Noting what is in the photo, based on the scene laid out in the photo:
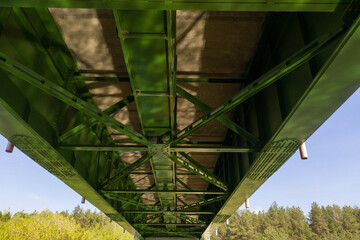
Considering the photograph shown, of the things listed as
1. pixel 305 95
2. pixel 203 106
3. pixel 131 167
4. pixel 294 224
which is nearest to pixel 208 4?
pixel 305 95

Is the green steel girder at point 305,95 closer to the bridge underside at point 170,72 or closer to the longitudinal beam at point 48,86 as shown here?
the bridge underside at point 170,72

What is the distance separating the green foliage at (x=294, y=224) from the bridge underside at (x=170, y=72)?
289 feet

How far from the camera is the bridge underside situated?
12.7ft

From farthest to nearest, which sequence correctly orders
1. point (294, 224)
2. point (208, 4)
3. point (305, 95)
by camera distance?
1. point (294, 224)
2. point (305, 95)
3. point (208, 4)

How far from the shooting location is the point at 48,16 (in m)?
5.71

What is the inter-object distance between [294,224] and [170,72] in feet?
328

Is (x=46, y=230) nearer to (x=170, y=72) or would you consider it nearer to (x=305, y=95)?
(x=170, y=72)

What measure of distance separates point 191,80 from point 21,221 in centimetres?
5420

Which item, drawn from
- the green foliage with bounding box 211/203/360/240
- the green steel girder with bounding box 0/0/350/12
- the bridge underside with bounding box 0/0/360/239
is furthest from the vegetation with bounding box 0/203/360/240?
the green steel girder with bounding box 0/0/350/12

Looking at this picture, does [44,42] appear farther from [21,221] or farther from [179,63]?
[21,221]

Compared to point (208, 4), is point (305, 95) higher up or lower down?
lower down

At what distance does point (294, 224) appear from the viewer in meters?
89.7

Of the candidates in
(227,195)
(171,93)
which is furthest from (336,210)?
(171,93)

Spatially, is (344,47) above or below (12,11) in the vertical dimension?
below
